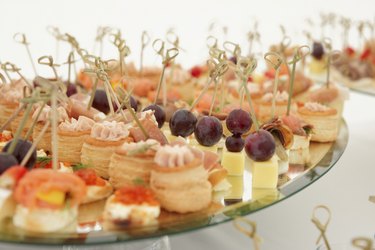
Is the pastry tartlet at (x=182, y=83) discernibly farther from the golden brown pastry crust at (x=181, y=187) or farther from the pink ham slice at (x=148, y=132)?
the golden brown pastry crust at (x=181, y=187)

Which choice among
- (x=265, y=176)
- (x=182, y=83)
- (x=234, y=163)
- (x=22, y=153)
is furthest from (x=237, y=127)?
(x=182, y=83)

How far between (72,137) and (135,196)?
574mm

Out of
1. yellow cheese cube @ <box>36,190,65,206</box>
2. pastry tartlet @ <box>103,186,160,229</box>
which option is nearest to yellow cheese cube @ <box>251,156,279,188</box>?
pastry tartlet @ <box>103,186,160,229</box>

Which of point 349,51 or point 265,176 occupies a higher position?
point 349,51

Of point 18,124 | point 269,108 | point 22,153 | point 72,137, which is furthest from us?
point 269,108

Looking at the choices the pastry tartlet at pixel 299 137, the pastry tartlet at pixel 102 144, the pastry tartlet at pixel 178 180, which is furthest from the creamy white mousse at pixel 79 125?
the pastry tartlet at pixel 299 137

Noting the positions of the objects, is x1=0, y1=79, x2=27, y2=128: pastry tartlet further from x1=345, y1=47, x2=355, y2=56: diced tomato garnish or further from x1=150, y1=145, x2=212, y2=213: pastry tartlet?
x1=345, y1=47, x2=355, y2=56: diced tomato garnish

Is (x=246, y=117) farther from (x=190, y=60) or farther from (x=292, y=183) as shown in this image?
(x=190, y=60)

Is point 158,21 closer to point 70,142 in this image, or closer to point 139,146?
point 70,142

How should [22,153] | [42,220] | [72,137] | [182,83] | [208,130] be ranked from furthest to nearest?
[182,83] < [208,130] < [72,137] < [22,153] < [42,220]

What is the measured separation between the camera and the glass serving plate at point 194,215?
6.24 feet

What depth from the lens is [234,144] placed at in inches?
102

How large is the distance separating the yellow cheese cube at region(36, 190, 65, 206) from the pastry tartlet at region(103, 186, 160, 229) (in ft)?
0.52

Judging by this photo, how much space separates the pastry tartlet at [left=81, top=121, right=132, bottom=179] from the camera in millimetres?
2385
